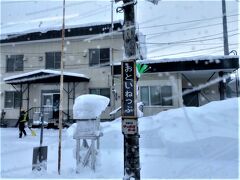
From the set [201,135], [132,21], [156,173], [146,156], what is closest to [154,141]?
[146,156]

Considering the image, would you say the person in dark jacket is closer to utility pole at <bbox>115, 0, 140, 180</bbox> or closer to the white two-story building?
the white two-story building

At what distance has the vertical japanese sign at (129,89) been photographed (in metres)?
4.38

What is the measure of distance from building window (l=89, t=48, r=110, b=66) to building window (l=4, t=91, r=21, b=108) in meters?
6.73

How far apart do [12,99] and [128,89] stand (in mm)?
18804

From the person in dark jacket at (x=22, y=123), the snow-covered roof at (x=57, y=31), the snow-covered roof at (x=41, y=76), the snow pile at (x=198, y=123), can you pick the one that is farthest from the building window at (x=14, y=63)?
the snow pile at (x=198, y=123)

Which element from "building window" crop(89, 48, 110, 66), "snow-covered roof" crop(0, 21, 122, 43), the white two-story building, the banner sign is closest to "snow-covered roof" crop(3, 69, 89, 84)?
the white two-story building

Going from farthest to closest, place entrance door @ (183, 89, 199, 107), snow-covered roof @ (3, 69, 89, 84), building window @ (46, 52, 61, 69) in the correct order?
building window @ (46, 52, 61, 69) → entrance door @ (183, 89, 199, 107) → snow-covered roof @ (3, 69, 89, 84)

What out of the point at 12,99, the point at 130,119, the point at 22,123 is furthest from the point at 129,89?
the point at 12,99

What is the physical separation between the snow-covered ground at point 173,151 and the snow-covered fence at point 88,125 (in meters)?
0.30

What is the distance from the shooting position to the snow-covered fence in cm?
636

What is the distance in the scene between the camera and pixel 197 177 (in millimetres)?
5520

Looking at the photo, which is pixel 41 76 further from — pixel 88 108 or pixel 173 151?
pixel 173 151

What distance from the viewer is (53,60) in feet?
66.6

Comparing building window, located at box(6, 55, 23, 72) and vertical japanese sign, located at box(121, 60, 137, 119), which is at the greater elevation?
building window, located at box(6, 55, 23, 72)
